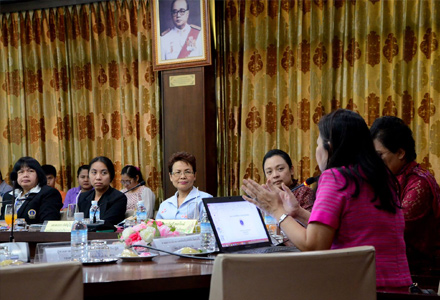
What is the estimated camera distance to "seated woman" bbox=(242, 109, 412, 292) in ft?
5.38

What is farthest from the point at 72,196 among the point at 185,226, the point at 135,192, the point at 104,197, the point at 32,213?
the point at 185,226

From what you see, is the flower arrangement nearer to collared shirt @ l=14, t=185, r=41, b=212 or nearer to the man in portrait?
collared shirt @ l=14, t=185, r=41, b=212

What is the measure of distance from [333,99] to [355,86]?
0.27 m

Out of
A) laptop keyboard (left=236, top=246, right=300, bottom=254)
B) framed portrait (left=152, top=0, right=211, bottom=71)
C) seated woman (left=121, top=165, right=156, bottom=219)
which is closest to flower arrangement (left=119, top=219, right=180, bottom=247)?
laptop keyboard (left=236, top=246, right=300, bottom=254)

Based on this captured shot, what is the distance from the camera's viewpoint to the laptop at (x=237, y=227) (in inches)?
82.1

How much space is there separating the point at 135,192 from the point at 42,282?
4.17 metres

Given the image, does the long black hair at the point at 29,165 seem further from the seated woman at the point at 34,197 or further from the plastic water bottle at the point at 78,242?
the plastic water bottle at the point at 78,242

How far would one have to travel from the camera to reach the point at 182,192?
3861 millimetres

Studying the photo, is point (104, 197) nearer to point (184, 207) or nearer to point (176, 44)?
point (184, 207)

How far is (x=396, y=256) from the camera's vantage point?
1692 millimetres

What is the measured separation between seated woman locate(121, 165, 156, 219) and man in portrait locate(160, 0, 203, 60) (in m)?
1.35

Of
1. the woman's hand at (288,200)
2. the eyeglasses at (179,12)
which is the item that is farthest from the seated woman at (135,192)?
the woman's hand at (288,200)

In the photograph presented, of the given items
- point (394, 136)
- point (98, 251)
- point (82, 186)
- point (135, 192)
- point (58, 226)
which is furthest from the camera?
point (82, 186)

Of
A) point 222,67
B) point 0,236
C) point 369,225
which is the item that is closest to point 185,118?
point 222,67
